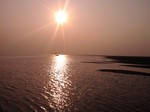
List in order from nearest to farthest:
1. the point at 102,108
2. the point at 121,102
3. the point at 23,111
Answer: the point at 23,111, the point at 102,108, the point at 121,102

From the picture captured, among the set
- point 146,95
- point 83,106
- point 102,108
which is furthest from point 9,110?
point 146,95

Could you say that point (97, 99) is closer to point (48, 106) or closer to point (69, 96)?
point (69, 96)

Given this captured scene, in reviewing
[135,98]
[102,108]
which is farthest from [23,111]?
[135,98]

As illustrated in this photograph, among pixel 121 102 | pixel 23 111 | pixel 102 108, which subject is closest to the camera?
pixel 23 111

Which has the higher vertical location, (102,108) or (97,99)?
(97,99)

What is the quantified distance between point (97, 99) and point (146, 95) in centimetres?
720

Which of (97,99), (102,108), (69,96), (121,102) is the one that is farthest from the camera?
(69,96)

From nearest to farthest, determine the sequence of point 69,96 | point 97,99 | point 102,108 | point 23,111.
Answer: point 23,111 → point 102,108 → point 97,99 → point 69,96

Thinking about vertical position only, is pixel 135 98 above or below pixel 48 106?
above

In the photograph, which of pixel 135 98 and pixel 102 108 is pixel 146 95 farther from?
pixel 102 108

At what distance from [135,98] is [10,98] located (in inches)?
599

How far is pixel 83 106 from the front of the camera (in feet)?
66.6

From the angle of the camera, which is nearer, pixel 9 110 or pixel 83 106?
pixel 9 110

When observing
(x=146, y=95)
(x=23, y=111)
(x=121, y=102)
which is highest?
(x=146, y=95)
